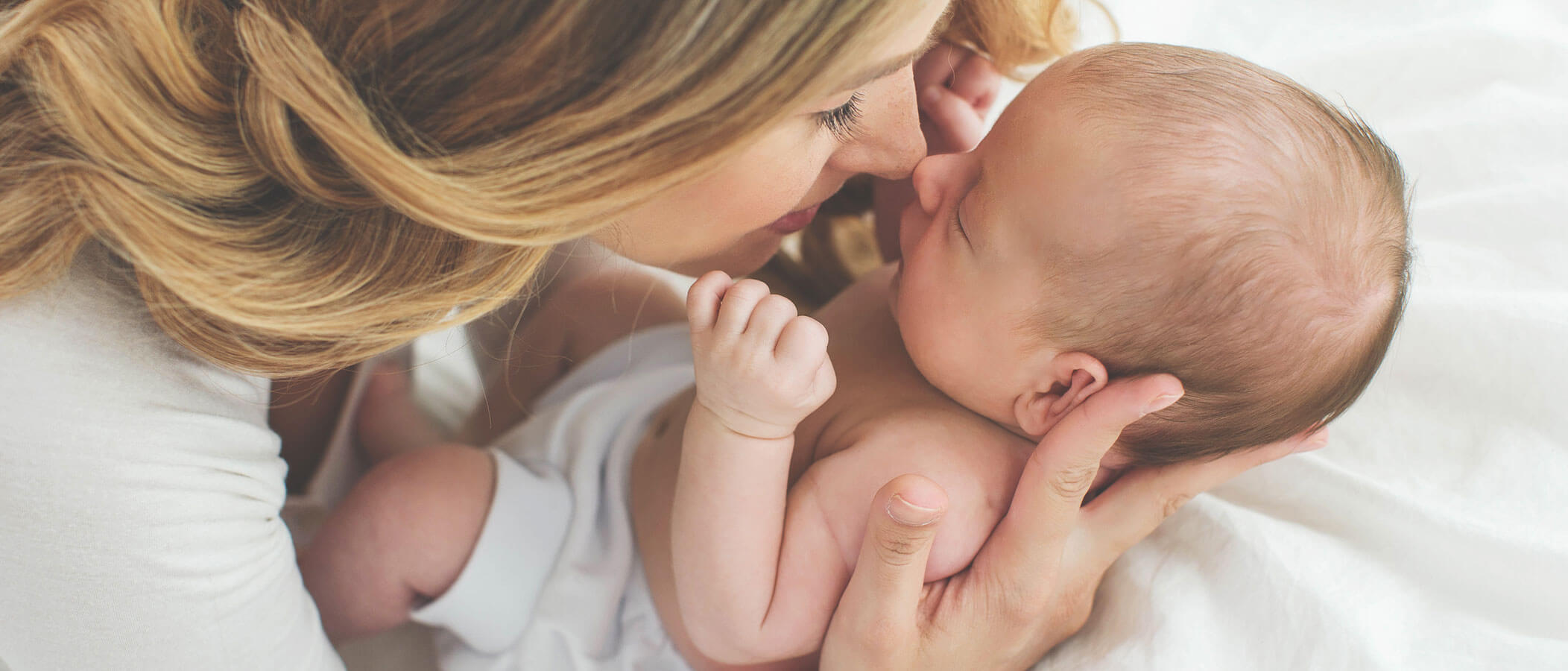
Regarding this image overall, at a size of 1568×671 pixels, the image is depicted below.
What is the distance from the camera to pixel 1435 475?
3.08 ft

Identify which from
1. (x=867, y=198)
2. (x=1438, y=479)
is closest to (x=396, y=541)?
(x=867, y=198)

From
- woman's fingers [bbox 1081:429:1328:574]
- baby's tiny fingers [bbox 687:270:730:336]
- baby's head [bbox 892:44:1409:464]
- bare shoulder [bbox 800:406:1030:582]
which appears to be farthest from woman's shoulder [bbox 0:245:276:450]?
woman's fingers [bbox 1081:429:1328:574]

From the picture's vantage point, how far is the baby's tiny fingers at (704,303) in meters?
0.81

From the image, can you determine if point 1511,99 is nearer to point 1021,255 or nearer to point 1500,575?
point 1500,575

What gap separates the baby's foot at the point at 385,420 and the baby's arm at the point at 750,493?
0.59m

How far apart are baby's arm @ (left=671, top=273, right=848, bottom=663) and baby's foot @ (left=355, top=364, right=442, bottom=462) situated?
1.95 feet

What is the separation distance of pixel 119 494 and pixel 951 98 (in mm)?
917

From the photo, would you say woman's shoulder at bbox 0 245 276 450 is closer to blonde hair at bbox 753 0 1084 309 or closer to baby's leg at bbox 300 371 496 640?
baby's leg at bbox 300 371 496 640

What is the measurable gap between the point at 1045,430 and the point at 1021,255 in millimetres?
171

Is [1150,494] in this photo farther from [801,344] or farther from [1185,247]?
[801,344]

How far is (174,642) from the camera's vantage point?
750 millimetres

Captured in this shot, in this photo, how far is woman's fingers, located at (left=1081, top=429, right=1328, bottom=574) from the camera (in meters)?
0.88

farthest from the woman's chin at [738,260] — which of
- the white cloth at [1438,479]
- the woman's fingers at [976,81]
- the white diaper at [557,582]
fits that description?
the white cloth at [1438,479]

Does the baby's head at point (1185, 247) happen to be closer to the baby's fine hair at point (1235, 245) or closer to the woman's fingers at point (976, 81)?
the baby's fine hair at point (1235, 245)
